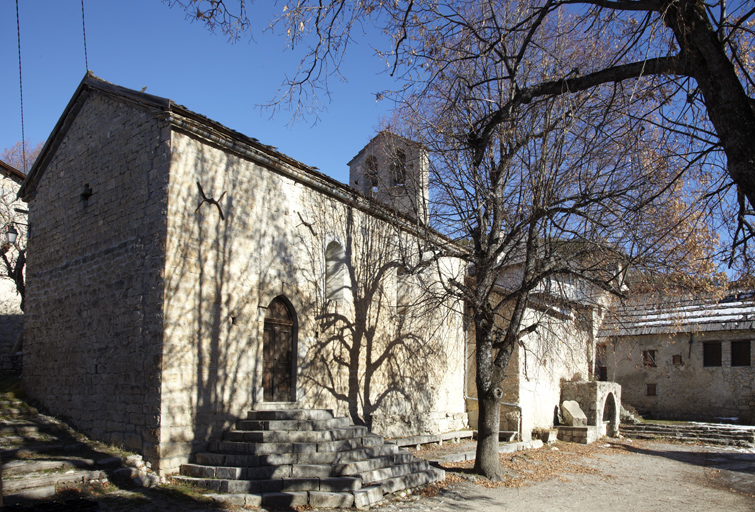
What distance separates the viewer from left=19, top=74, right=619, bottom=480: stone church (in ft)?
30.9

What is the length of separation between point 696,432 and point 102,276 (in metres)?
19.9

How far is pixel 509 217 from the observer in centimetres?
1123

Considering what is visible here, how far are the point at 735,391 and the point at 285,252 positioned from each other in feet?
66.9

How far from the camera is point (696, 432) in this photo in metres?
19.9

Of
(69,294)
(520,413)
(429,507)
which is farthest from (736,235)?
(520,413)

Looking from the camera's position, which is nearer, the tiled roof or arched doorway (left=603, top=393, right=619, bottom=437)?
arched doorway (left=603, top=393, right=619, bottom=437)

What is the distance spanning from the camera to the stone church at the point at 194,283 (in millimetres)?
9430

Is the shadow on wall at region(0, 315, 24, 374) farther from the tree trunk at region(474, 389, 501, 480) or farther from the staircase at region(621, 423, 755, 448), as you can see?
the staircase at region(621, 423, 755, 448)

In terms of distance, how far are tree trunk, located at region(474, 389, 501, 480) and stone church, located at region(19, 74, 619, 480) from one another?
Result: 2.44 m

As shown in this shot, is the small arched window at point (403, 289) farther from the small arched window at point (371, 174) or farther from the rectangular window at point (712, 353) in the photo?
the rectangular window at point (712, 353)

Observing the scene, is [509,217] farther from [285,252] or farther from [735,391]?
[735,391]

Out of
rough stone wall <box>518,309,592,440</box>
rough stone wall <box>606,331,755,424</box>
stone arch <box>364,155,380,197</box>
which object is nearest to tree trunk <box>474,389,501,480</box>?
rough stone wall <box>518,309,592,440</box>

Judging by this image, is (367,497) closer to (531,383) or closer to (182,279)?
(182,279)

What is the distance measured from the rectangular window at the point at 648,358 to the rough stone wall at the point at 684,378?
128 millimetres
